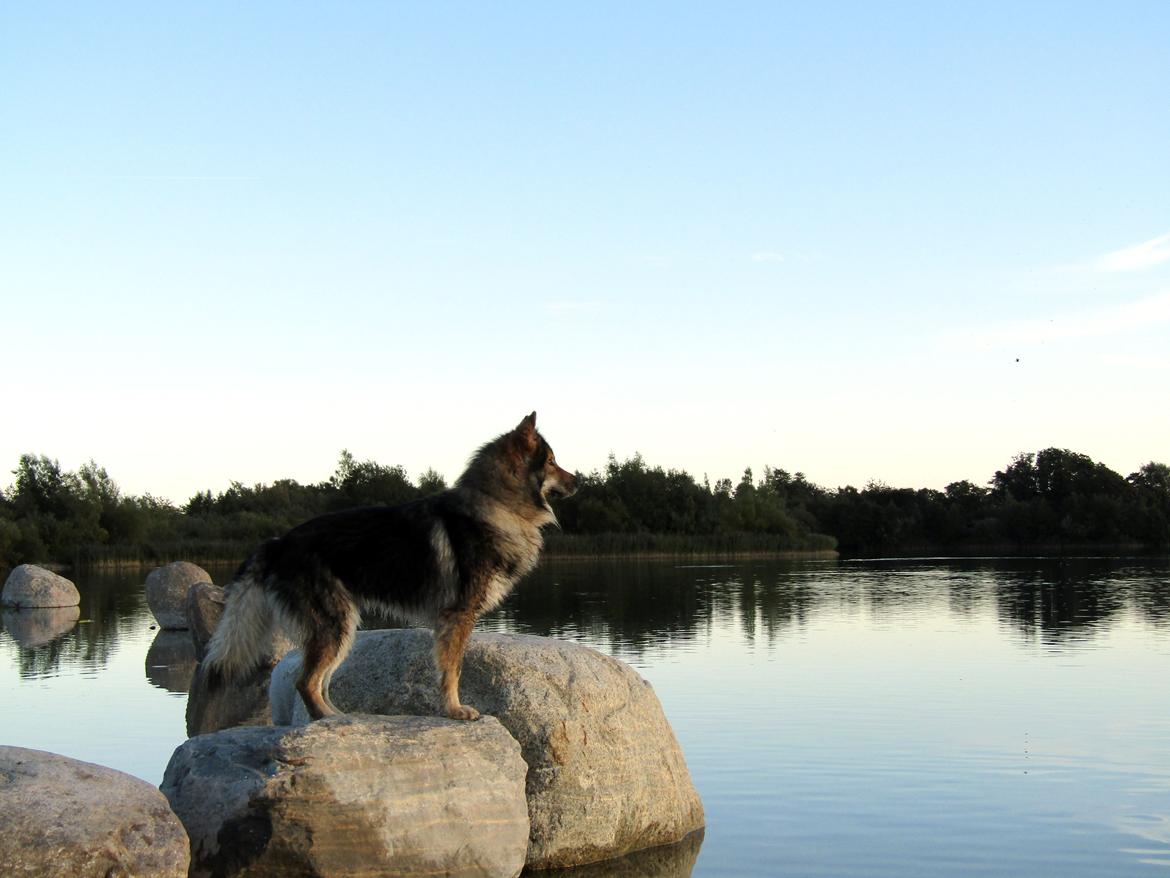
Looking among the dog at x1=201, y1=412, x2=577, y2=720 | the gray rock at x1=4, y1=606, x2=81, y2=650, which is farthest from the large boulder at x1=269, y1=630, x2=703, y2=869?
the gray rock at x1=4, y1=606, x2=81, y2=650

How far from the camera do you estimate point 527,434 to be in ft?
32.5

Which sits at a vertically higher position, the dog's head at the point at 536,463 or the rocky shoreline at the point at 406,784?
the dog's head at the point at 536,463

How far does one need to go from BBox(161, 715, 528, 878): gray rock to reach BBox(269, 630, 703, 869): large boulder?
1.06 meters

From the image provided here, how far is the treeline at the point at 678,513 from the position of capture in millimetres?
73875

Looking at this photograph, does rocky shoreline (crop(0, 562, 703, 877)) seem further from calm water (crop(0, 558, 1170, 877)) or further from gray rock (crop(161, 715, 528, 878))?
calm water (crop(0, 558, 1170, 877))

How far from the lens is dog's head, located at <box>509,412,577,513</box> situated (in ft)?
32.6

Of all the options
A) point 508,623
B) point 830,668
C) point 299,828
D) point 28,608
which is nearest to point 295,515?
point 28,608

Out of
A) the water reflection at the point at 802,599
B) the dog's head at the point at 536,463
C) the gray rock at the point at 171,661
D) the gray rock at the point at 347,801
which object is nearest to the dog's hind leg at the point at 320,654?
the gray rock at the point at 347,801

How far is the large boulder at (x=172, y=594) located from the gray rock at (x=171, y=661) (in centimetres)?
73

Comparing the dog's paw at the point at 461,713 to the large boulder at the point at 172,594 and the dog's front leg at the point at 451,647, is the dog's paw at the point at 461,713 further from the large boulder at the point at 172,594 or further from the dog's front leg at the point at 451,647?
the large boulder at the point at 172,594

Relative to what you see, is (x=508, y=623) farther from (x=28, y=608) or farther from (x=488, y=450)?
(x=488, y=450)

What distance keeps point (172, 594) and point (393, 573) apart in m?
24.2

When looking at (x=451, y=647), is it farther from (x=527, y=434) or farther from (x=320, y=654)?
(x=527, y=434)

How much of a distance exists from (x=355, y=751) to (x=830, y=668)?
1488 cm
